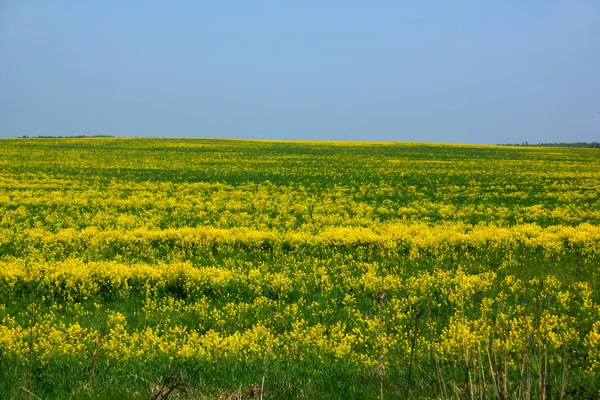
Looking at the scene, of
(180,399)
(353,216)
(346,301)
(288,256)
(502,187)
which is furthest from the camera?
(502,187)

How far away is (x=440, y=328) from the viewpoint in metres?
7.08

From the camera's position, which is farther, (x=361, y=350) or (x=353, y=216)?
(x=353, y=216)

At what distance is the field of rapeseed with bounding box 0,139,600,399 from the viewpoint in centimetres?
493

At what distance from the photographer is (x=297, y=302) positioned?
8.19 meters

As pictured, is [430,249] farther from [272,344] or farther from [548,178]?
[548,178]

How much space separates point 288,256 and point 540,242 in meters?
6.10

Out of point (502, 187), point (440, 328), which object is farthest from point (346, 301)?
point (502, 187)

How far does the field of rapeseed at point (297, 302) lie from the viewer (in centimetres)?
493

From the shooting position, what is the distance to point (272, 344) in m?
6.43

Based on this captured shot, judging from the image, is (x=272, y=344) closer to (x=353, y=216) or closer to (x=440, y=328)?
(x=440, y=328)

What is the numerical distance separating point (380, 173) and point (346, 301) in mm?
25527

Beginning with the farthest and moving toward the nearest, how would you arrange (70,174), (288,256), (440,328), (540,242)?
(70,174) < (540,242) < (288,256) < (440,328)

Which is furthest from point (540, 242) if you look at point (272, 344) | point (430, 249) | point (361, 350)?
point (272, 344)

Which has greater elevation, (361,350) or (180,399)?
(180,399)
